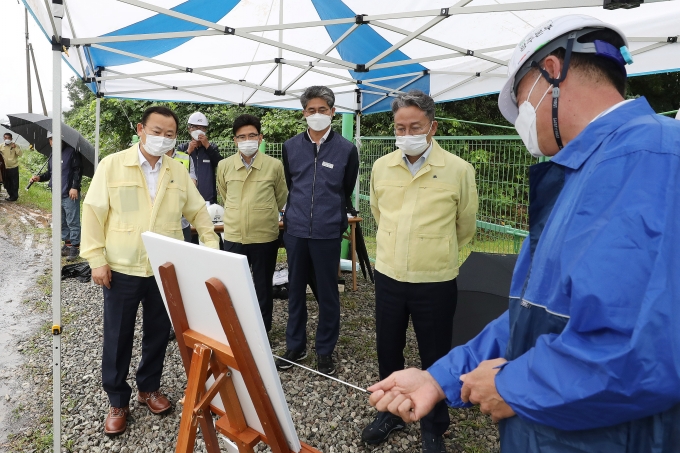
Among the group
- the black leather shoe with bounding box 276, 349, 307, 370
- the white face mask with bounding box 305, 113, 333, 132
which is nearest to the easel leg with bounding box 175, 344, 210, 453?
the black leather shoe with bounding box 276, 349, 307, 370

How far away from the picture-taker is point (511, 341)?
109cm

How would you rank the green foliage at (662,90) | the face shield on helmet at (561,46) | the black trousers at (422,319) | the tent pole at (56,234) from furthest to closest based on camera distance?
the green foliage at (662,90)
the black trousers at (422,319)
the tent pole at (56,234)
the face shield on helmet at (561,46)

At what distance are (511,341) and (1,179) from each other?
54.1 ft

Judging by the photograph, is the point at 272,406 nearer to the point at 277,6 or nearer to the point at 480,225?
the point at 277,6

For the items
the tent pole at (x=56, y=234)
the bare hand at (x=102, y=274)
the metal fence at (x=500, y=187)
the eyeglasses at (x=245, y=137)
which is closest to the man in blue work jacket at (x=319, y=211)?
the eyeglasses at (x=245, y=137)

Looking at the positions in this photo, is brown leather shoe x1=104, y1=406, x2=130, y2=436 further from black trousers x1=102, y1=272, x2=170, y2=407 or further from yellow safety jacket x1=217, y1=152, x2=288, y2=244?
yellow safety jacket x1=217, y1=152, x2=288, y2=244

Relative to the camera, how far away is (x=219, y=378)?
146 centimetres

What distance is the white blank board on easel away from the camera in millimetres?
1254

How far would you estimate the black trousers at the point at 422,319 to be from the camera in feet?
8.32

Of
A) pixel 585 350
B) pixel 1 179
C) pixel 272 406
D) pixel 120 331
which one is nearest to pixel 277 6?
pixel 120 331

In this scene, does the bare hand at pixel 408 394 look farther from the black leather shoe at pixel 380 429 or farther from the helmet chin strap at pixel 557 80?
the black leather shoe at pixel 380 429

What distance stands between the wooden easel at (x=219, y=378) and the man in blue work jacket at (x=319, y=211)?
1.92m

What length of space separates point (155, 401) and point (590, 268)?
9.76 feet

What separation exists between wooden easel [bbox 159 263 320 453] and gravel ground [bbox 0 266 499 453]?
134cm
